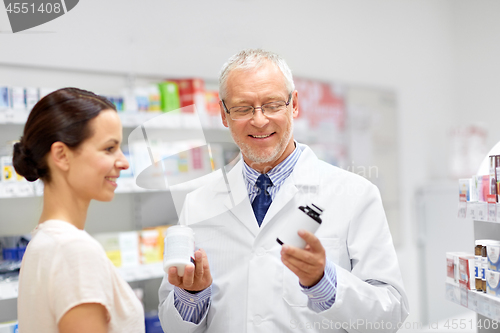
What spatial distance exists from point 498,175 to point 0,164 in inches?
95.5

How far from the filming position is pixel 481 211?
1723 mm

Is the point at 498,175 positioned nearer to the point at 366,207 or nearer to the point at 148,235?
the point at 366,207

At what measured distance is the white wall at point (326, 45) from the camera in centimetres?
319

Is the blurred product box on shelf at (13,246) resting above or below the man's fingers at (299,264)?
below

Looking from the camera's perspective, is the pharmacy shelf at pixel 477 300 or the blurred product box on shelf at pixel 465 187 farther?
the blurred product box on shelf at pixel 465 187

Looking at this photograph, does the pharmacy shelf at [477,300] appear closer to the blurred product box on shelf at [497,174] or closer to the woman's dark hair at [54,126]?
the blurred product box on shelf at [497,174]

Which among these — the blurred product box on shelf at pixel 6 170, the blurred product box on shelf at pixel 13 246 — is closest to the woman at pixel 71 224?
the blurred product box on shelf at pixel 6 170

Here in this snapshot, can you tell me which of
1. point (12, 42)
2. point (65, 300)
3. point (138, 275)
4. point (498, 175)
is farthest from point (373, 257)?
point (12, 42)

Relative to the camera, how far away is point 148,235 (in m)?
3.01

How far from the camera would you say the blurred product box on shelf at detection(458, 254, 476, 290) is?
1.75m

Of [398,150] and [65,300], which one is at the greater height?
[398,150]

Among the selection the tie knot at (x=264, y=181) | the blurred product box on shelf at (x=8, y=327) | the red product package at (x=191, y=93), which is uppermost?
the red product package at (x=191, y=93)

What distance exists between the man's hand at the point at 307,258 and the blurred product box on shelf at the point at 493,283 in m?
0.73

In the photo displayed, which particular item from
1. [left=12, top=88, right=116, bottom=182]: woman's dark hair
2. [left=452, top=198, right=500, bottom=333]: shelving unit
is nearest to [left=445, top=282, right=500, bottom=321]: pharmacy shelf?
[left=452, top=198, right=500, bottom=333]: shelving unit
